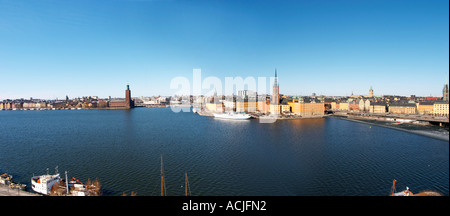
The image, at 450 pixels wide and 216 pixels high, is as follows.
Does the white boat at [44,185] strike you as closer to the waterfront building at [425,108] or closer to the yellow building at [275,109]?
the yellow building at [275,109]

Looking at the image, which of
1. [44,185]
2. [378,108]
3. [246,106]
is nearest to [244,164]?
[44,185]

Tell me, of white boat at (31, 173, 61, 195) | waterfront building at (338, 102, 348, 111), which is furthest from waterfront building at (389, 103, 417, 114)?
white boat at (31, 173, 61, 195)

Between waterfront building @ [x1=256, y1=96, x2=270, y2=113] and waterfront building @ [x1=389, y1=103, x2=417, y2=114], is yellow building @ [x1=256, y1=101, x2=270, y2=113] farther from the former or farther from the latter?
waterfront building @ [x1=389, y1=103, x2=417, y2=114]

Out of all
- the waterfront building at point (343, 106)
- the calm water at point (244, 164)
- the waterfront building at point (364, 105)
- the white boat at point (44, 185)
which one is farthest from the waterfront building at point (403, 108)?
the white boat at point (44, 185)

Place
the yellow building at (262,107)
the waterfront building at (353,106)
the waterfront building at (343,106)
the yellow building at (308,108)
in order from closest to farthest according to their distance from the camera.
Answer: the yellow building at (308,108) → the yellow building at (262,107) → the waterfront building at (353,106) → the waterfront building at (343,106)

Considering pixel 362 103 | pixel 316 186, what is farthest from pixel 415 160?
pixel 362 103
